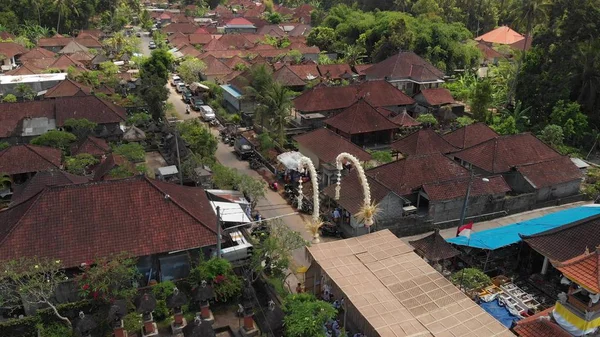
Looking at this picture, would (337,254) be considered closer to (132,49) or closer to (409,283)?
(409,283)

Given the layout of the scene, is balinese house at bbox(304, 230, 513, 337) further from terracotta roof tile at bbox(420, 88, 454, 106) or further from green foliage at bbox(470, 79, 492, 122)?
terracotta roof tile at bbox(420, 88, 454, 106)

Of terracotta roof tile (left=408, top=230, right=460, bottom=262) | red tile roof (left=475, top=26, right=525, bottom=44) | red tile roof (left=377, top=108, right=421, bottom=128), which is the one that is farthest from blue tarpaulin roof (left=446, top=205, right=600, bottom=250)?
red tile roof (left=475, top=26, right=525, bottom=44)

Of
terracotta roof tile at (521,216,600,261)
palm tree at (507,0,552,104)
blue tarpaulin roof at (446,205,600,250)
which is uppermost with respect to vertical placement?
palm tree at (507,0,552,104)

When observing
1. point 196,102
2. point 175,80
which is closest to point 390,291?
point 196,102

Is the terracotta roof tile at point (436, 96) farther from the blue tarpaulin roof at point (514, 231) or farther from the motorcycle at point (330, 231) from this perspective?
the motorcycle at point (330, 231)

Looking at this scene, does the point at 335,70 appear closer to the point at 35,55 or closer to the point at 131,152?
the point at 131,152

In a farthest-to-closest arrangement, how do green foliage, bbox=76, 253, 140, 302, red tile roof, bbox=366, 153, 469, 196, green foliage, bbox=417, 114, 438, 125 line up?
green foliage, bbox=417, 114, 438, 125 < red tile roof, bbox=366, 153, 469, 196 < green foliage, bbox=76, 253, 140, 302

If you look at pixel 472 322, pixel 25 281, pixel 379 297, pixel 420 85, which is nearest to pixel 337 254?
pixel 379 297
